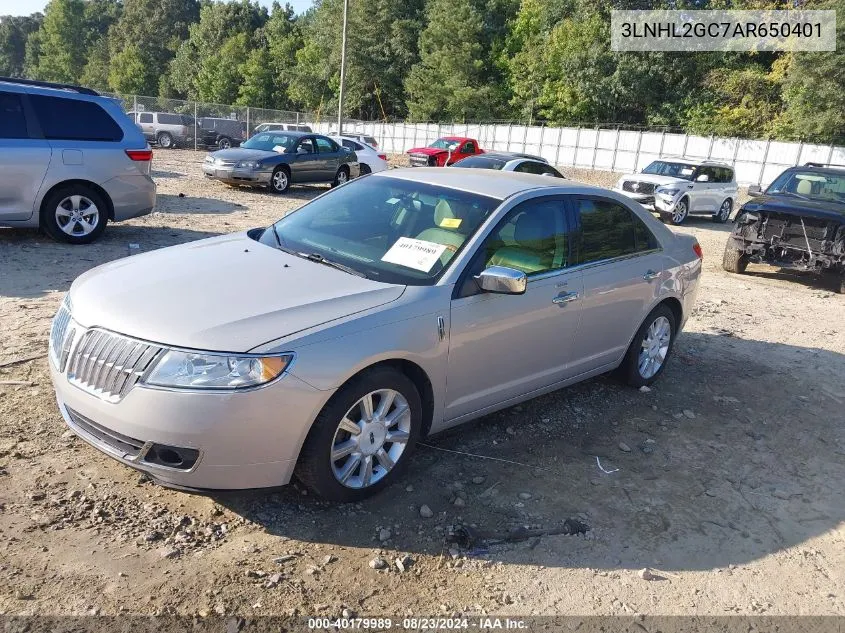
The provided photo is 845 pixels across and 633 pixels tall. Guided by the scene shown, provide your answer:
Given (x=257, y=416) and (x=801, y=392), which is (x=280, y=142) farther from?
(x=257, y=416)

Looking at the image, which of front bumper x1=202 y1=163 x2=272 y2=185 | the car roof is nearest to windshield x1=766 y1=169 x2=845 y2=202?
the car roof

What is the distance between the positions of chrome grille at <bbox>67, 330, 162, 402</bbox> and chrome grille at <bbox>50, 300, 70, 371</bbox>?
17 cm

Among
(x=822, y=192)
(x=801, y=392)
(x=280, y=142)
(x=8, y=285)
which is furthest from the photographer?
(x=280, y=142)

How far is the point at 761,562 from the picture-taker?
11.4ft

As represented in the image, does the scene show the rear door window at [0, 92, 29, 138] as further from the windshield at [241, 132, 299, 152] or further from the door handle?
the windshield at [241, 132, 299, 152]

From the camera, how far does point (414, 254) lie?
13.1ft

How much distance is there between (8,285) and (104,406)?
4626 mm

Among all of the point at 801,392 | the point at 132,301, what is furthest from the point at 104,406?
the point at 801,392

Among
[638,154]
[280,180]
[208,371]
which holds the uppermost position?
[638,154]

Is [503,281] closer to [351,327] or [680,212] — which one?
[351,327]

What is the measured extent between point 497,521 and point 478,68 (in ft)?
179

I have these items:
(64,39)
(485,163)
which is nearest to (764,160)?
(485,163)

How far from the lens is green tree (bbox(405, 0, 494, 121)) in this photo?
2088 inches

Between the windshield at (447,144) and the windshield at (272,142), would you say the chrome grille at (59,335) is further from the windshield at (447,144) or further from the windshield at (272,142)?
the windshield at (447,144)
